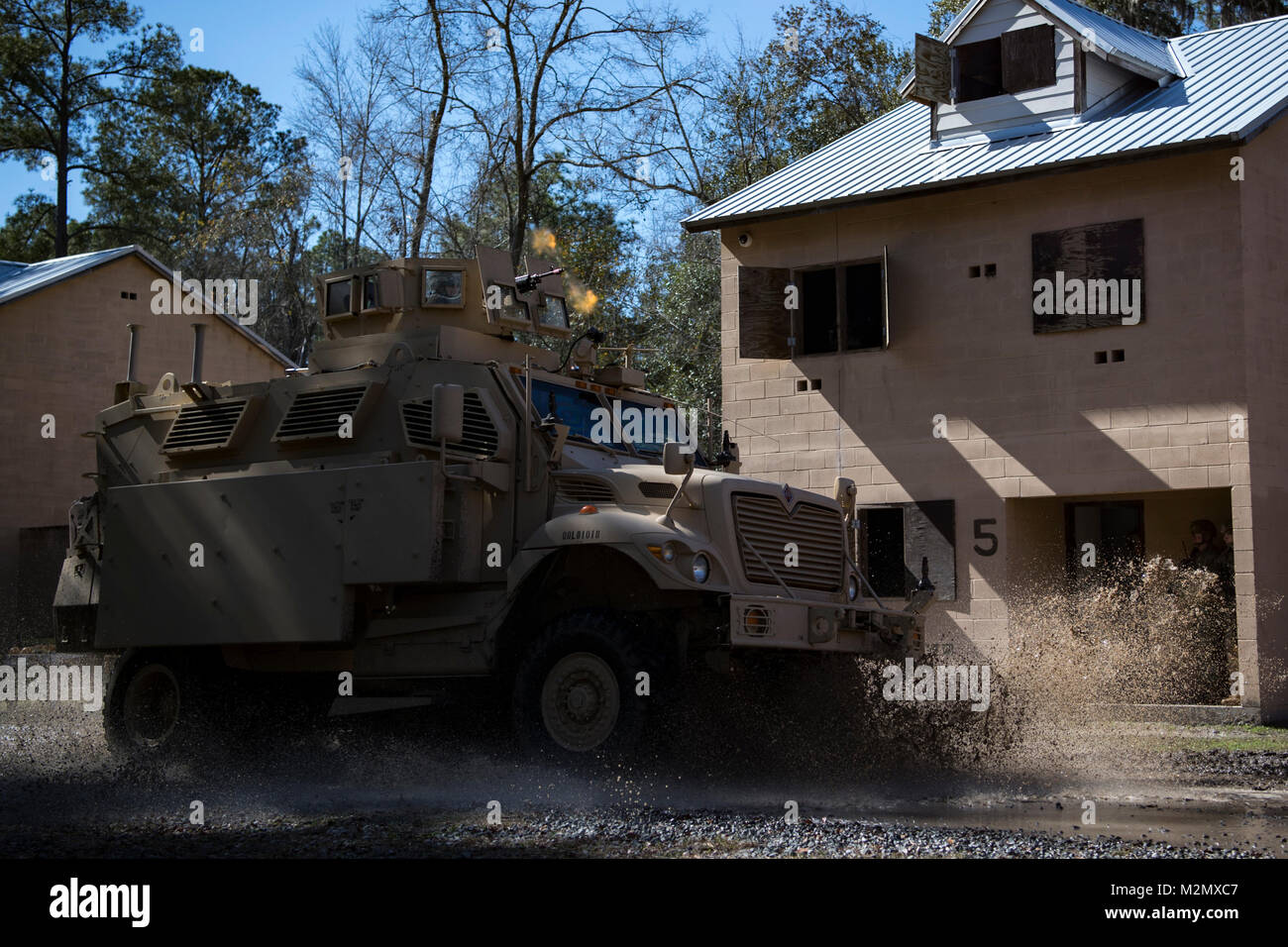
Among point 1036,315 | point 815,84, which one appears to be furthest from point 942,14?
point 1036,315

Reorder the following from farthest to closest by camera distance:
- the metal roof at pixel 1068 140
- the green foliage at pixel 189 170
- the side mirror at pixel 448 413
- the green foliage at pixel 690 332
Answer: the green foliage at pixel 189 170 → the green foliage at pixel 690 332 → the metal roof at pixel 1068 140 → the side mirror at pixel 448 413

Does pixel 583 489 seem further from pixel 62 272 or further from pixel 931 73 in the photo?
pixel 62 272

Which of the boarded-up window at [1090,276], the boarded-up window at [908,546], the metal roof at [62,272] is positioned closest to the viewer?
the boarded-up window at [1090,276]

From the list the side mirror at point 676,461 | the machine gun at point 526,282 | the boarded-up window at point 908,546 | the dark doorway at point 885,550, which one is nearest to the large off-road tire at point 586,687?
the side mirror at point 676,461

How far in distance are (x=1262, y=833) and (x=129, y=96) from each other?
39931mm

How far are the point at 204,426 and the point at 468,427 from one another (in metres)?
2.63

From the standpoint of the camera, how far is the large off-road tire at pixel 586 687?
9.74 metres

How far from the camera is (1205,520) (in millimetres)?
17266

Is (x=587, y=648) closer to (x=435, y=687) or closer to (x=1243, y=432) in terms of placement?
(x=435, y=687)

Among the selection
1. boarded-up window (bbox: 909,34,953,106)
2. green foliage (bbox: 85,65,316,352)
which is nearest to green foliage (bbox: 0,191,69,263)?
green foliage (bbox: 85,65,316,352)

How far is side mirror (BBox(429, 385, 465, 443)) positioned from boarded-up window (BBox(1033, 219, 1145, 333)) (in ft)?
29.0

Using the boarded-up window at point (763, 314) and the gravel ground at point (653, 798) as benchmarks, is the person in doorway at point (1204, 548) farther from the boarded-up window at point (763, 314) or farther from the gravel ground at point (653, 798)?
the boarded-up window at point (763, 314)

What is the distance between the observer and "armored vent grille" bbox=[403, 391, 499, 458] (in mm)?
11328

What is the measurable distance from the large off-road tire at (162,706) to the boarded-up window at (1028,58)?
12.1 metres
